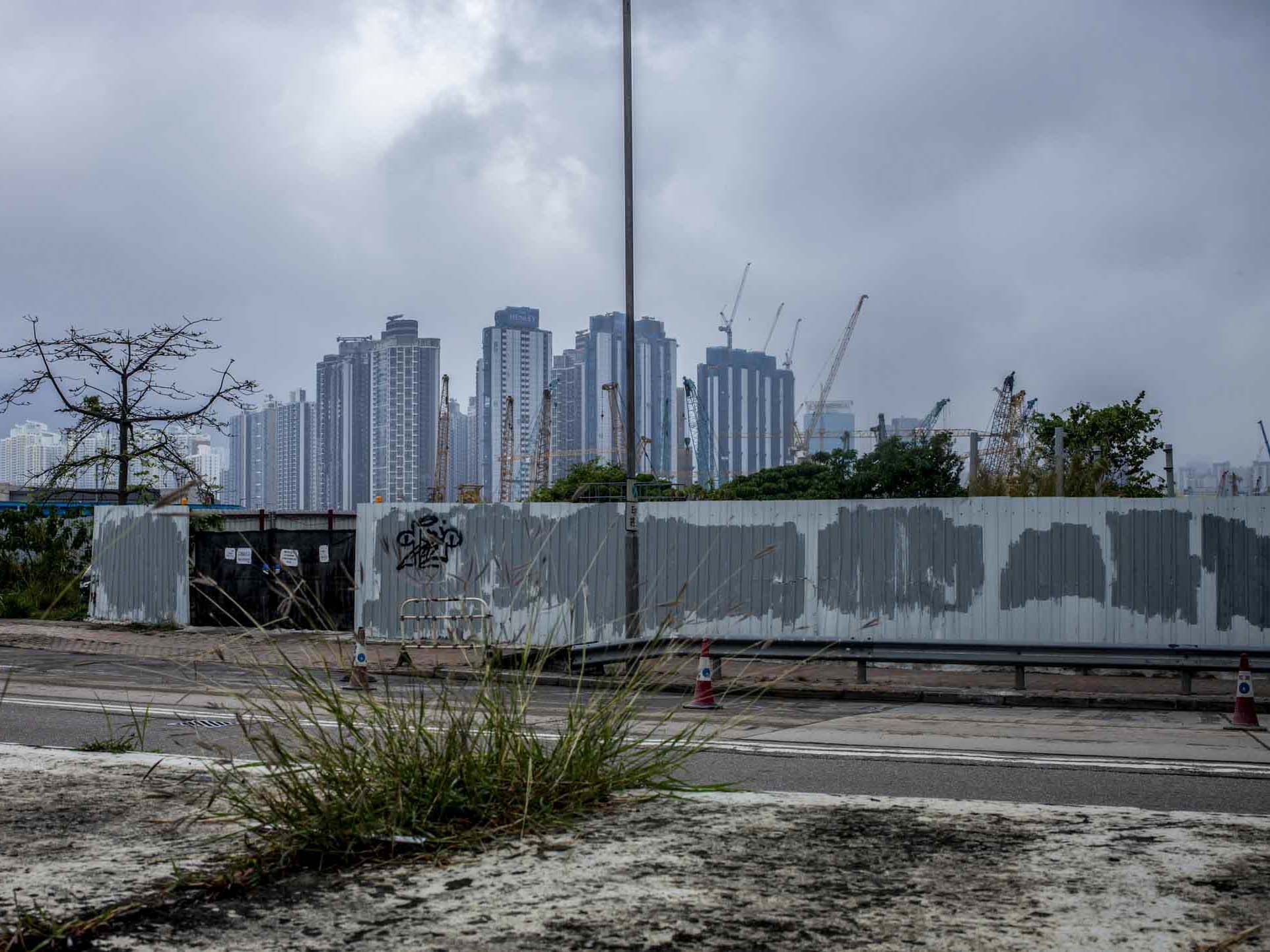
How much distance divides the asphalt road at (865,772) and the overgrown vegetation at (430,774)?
135cm

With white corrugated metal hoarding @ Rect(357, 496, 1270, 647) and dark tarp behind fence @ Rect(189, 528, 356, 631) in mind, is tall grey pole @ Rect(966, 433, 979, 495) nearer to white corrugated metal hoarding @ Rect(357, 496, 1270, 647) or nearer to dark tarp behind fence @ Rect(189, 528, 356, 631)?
white corrugated metal hoarding @ Rect(357, 496, 1270, 647)

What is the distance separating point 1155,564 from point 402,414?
521 feet

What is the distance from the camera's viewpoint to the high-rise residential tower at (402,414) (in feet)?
553

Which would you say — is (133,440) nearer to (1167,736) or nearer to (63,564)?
(63,564)

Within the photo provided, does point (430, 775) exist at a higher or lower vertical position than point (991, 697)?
higher

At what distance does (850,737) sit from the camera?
10.4 metres

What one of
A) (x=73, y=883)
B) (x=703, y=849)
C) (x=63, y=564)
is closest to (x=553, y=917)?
(x=703, y=849)

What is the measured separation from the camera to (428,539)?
19.3 metres

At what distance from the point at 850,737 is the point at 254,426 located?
181 meters

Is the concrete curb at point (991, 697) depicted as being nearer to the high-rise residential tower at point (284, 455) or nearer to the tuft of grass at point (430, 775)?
the tuft of grass at point (430, 775)

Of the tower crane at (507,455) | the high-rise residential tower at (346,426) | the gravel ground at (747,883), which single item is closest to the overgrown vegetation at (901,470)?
the gravel ground at (747,883)

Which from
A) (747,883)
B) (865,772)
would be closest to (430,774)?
(747,883)

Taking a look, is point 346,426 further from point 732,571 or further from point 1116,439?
point 732,571

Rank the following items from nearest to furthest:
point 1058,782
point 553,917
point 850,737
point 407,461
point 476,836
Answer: point 553,917 → point 476,836 → point 1058,782 → point 850,737 → point 407,461
